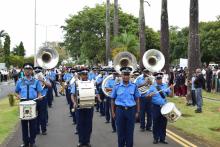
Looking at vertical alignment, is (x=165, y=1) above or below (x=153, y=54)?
above

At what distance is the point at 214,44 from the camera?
82562 mm

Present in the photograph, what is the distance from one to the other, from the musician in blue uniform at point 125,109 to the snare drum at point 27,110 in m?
2.14

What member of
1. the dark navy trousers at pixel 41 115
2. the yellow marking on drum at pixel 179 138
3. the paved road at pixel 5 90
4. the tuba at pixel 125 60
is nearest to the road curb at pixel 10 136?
the dark navy trousers at pixel 41 115

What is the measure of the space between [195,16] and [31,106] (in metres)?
14.1

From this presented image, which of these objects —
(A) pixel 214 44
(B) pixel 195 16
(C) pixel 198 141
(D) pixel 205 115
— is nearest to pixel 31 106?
(C) pixel 198 141

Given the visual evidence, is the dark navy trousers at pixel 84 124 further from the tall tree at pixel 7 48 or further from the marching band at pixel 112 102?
the tall tree at pixel 7 48

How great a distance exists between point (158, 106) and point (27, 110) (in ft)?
11.5

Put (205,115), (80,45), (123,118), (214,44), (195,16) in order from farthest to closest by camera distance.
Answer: (214,44) → (80,45) → (195,16) → (205,115) → (123,118)

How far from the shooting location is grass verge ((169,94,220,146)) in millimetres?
14808

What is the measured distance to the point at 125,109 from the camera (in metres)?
11.4

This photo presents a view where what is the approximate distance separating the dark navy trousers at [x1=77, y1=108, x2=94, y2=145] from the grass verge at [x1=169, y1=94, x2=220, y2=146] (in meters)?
3.28

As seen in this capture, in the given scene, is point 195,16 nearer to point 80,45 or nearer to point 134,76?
point 134,76

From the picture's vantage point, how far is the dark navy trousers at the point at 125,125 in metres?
11.4

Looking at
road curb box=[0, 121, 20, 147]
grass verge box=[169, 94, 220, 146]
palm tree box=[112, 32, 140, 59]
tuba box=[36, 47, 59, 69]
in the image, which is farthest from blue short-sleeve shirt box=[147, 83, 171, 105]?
palm tree box=[112, 32, 140, 59]
